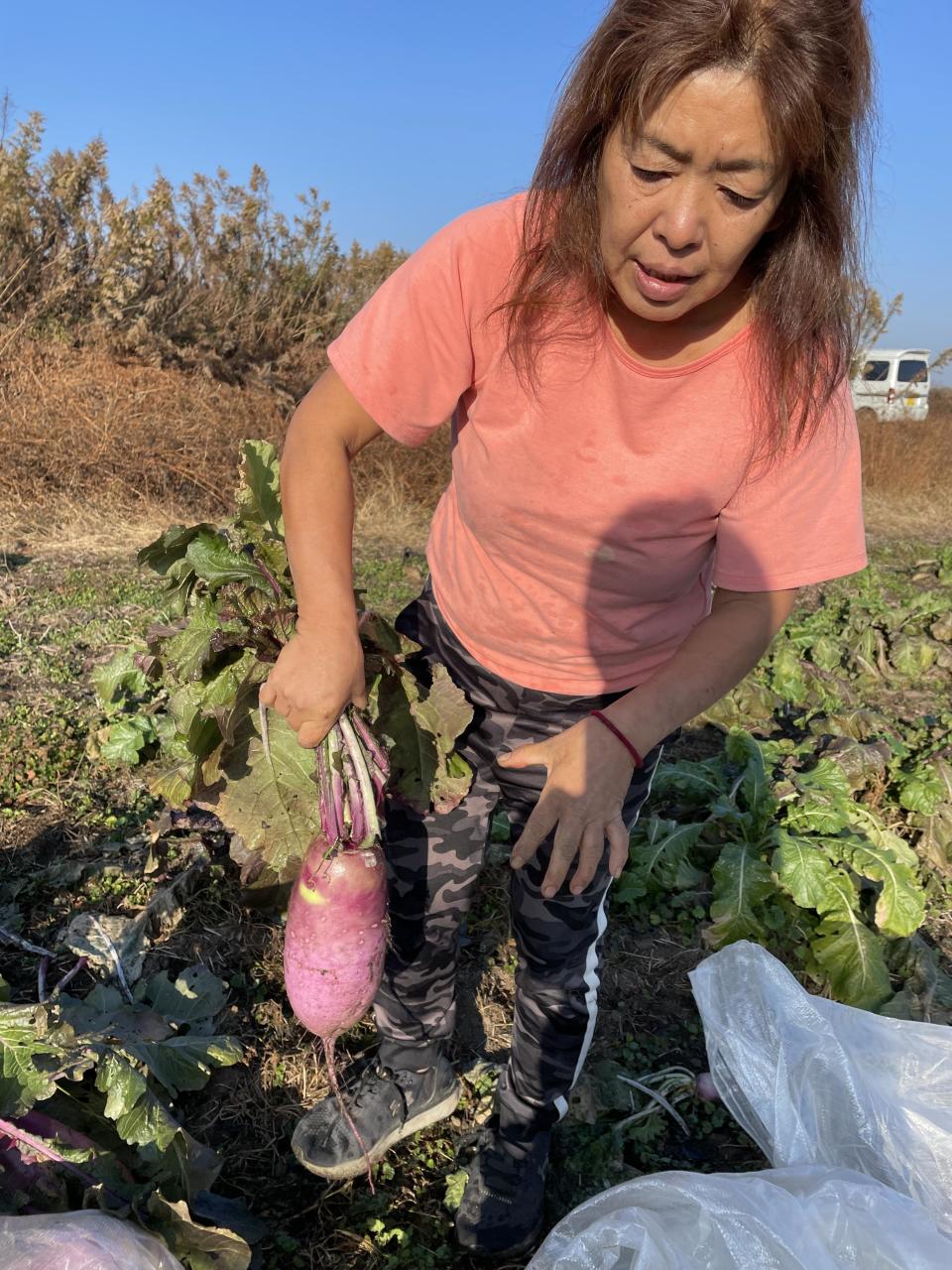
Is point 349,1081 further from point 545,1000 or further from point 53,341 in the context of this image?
point 53,341

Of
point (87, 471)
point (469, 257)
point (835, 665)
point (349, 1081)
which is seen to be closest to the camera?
point (469, 257)

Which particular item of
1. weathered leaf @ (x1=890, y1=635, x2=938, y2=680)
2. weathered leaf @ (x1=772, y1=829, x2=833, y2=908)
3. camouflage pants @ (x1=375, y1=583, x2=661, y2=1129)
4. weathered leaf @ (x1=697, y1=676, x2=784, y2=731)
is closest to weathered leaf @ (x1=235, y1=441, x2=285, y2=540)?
camouflage pants @ (x1=375, y1=583, x2=661, y2=1129)

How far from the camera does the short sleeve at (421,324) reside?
54.9 inches

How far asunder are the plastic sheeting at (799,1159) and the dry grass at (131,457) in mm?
5196

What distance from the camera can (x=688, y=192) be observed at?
117cm

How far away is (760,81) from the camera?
3.65ft

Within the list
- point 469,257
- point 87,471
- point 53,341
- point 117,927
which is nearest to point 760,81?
point 469,257

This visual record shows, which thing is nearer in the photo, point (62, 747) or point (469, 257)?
point (469, 257)

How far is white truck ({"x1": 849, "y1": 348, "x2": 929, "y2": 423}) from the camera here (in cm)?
1500

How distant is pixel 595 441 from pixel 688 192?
0.40 meters

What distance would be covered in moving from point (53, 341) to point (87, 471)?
2.23 m

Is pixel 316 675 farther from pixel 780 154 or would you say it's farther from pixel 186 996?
pixel 186 996

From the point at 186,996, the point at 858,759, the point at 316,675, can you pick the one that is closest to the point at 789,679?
the point at 858,759

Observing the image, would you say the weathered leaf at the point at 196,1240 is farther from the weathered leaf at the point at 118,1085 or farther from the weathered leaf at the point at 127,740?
the weathered leaf at the point at 127,740
